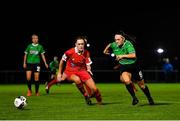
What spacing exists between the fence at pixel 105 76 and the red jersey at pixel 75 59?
24.8 m

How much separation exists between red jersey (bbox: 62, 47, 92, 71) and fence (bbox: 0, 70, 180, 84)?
2482cm

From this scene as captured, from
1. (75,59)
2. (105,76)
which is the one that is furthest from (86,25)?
(75,59)

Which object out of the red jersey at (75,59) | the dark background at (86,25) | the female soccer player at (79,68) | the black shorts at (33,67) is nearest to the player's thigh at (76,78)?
the female soccer player at (79,68)

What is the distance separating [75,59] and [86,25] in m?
38.0

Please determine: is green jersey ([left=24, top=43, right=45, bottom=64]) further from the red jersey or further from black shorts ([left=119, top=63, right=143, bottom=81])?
black shorts ([left=119, top=63, right=143, bottom=81])

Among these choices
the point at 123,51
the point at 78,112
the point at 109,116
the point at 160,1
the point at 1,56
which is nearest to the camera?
the point at 109,116

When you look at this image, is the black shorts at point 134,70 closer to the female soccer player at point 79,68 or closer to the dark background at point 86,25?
the female soccer player at point 79,68

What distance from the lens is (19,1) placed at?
4816cm

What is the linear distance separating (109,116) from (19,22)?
40120mm

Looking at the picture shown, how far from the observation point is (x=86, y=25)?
170 feet

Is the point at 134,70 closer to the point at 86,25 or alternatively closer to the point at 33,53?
the point at 33,53

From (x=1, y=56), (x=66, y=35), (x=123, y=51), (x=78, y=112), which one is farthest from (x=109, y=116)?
(x=66, y=35)

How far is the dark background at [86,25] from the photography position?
1934 inches

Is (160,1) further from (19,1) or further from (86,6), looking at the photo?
(19,1)
